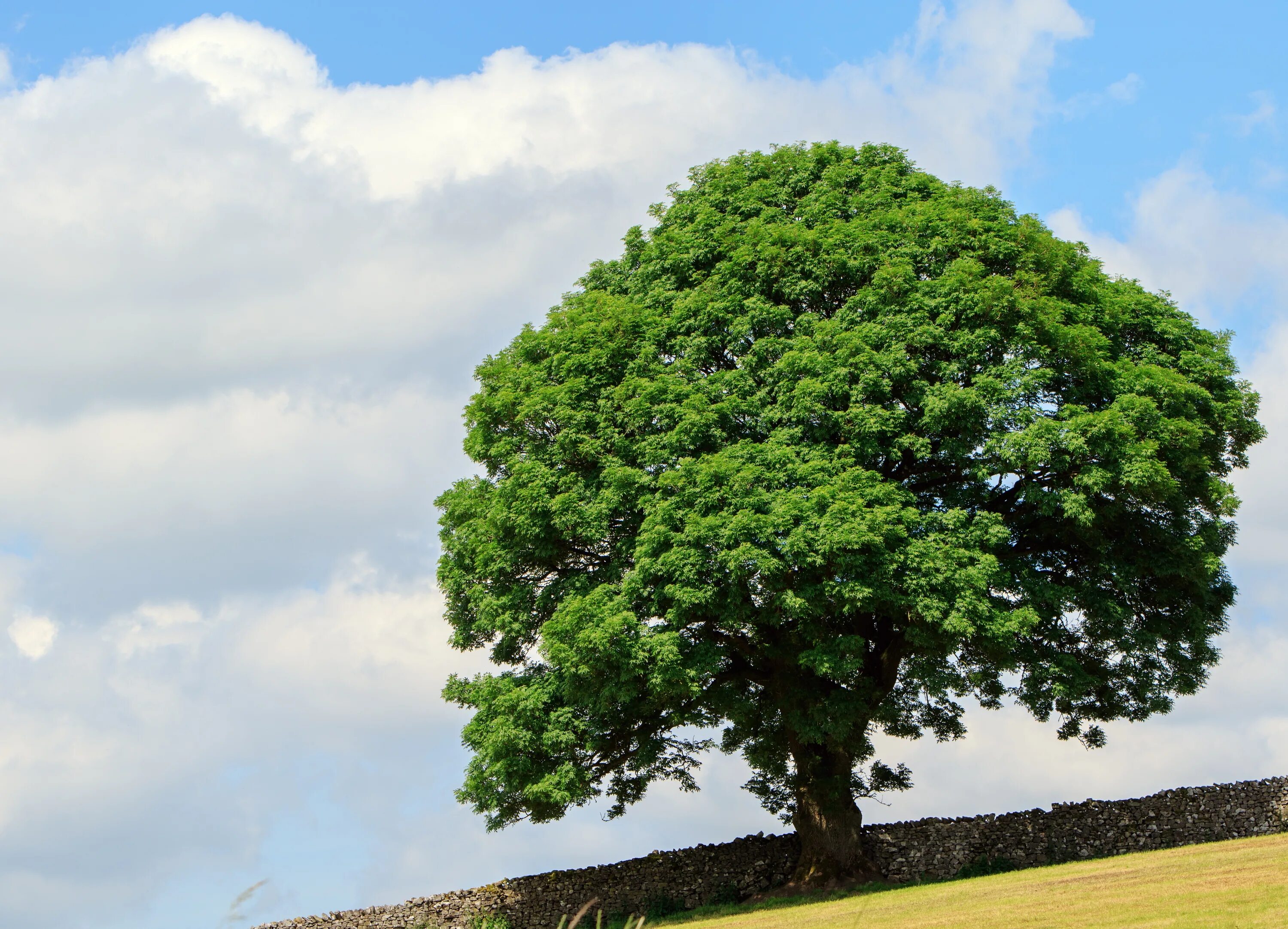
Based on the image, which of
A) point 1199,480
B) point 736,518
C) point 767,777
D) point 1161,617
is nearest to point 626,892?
point 767,777

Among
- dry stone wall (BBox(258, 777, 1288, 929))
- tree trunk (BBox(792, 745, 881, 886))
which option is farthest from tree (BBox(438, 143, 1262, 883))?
dry stone wall (BBox(258, 777, 1288, 929))

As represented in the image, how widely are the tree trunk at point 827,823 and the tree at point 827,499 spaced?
0.24ft

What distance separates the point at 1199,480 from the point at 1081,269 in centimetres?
511

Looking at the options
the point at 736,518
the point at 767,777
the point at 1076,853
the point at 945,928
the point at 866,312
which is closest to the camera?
the point at 945,928

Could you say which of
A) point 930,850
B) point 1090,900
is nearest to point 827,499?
point 1090,900

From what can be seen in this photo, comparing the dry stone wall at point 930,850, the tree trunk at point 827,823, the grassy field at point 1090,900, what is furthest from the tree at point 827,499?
the grassy field at point 1090,900

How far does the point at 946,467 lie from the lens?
24562mm

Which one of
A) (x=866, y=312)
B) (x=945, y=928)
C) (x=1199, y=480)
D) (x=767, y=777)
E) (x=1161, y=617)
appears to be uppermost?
(x=866, y=312)

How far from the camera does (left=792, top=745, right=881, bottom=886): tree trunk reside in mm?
25109

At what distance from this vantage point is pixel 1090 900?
17.7 metres

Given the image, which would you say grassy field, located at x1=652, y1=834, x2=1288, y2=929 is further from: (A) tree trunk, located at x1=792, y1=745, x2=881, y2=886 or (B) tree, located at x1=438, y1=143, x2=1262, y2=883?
(B) tree, located at x1=438, y1=143, x2=1262, y2=883

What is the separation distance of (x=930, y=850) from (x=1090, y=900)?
8519 mm

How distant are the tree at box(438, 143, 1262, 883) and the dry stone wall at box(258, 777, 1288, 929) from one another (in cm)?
134

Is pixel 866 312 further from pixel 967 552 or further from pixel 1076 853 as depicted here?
pixel 1076 853
